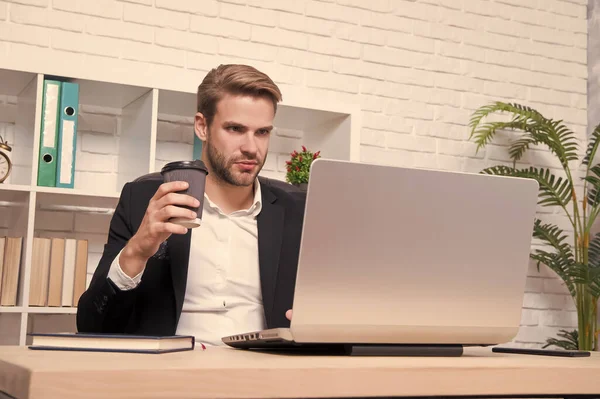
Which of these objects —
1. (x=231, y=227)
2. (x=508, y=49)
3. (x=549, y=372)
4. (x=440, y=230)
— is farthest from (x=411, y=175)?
(x=508, y=49)

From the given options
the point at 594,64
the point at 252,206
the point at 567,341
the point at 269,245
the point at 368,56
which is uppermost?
the point at 594,64

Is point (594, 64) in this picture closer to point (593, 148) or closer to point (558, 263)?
point (593, 148)

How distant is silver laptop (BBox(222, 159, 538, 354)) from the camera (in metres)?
1.11

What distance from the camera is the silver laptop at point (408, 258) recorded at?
1.11 m

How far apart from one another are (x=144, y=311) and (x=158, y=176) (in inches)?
16.0

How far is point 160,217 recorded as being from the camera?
4.16 ft

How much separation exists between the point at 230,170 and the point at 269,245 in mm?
251

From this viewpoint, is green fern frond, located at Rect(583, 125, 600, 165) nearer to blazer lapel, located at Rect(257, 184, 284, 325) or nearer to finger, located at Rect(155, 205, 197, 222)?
blazer lapel, located at Rect(257, 184, 284, 325)

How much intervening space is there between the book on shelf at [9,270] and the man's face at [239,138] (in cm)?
83

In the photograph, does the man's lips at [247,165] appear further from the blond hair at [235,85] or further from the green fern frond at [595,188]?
the green fern frond at [595,188]

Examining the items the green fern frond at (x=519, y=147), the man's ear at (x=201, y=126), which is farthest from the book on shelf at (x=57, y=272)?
the green fern frond at (x=519, y=147)

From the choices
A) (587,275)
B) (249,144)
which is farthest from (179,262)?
(587,275)

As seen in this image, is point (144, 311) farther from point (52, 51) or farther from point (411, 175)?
point (52, 51)

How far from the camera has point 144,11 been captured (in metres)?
3.15
